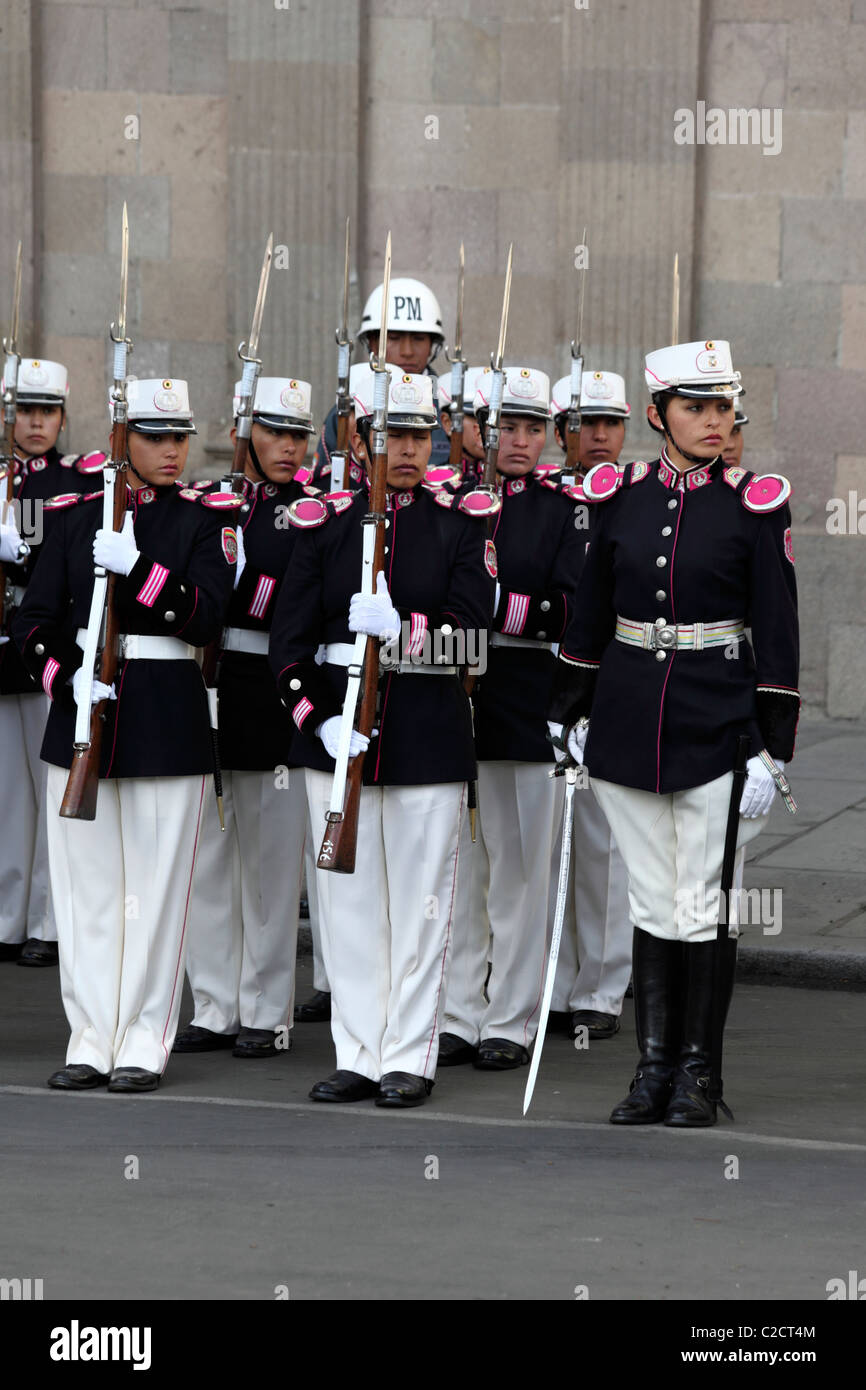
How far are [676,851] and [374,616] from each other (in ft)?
3.40

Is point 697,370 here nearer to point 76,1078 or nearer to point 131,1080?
point 131,1080

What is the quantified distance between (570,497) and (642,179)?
6035mm

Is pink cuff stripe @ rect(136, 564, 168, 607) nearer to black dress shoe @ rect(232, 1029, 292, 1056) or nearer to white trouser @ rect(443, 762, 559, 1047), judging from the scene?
white trouser @ rect(443, 762, 559, 1047)

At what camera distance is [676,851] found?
6.02m

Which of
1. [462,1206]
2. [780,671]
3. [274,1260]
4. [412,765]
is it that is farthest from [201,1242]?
[780,671]

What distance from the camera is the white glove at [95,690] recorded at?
621 cm

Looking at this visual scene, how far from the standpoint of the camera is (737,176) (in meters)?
12.7

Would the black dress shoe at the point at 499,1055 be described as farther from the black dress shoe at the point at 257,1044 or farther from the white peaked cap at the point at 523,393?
the white peaked cap at the point at 523,393

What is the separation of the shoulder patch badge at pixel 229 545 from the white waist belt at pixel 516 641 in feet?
3.29

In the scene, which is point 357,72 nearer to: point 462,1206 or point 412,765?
point 412,765

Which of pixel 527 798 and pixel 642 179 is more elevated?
pixel 642 179

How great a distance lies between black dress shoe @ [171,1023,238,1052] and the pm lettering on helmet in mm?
2743

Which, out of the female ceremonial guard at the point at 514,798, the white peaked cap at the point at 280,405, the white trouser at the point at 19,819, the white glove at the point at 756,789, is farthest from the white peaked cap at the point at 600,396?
the white glove at the point at 756,789

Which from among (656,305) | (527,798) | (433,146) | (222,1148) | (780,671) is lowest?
(222,1148)
